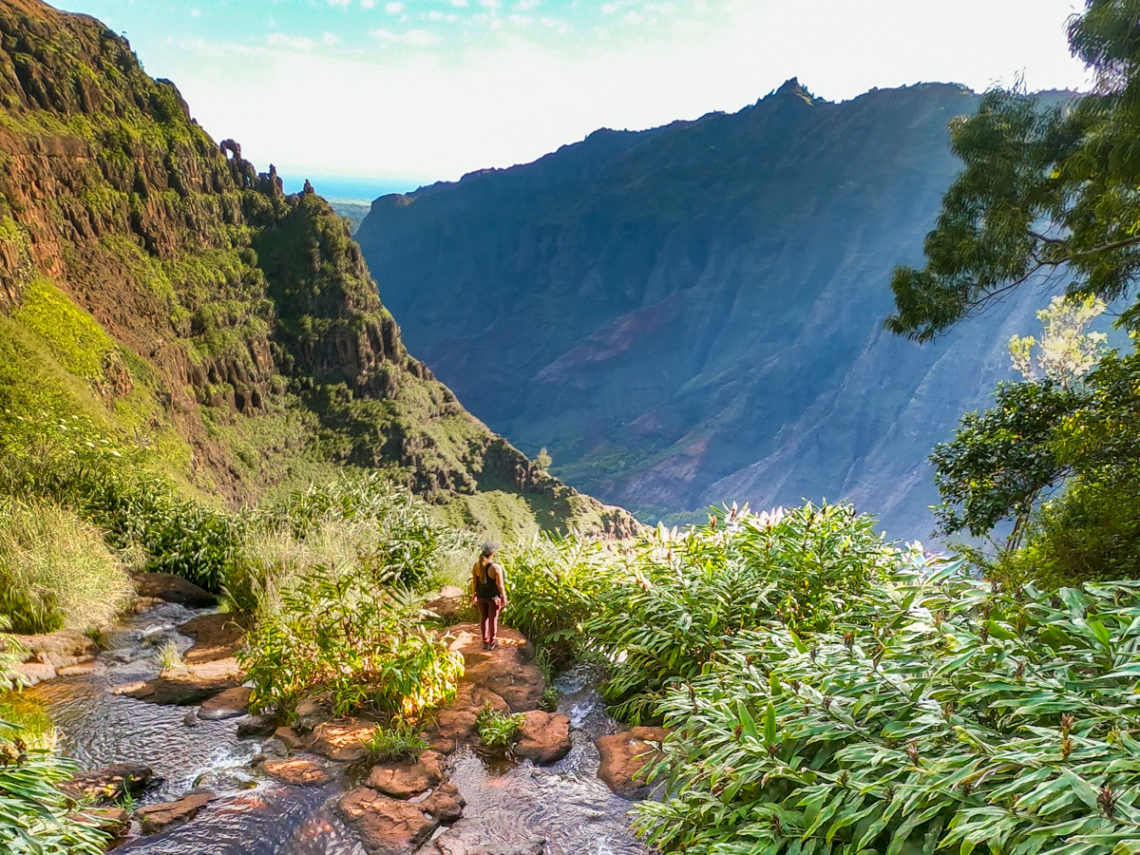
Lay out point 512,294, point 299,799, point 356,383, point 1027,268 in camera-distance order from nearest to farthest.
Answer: point 299,799 → point 1027,268 → point 356,383 → point 512,294

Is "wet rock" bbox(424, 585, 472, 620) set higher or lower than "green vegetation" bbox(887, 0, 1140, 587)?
lower

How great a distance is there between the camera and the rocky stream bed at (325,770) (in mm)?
3387

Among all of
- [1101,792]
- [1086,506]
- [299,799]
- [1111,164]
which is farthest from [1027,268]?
[299,799]

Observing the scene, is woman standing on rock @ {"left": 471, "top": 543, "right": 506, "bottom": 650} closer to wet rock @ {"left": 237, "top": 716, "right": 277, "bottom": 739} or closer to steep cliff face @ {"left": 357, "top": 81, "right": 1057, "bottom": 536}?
wet rock @ {"left": 237, "top": 716, "right": 277, "bottom": 739}

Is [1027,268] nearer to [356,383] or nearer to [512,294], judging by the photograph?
A: [356,383]

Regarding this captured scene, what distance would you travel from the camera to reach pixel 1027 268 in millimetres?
7191

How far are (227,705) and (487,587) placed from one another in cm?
196

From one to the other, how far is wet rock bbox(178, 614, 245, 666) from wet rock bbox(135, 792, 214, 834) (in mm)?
2066

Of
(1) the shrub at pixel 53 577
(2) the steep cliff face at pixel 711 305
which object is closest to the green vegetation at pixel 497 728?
(1) the shrub at pixel 53 577

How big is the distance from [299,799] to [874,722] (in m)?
2.92

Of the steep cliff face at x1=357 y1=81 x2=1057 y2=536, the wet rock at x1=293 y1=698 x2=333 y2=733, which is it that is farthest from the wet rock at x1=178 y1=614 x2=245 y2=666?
the steep cliff face at x1=357 y1=81 x2=1057 y2=536

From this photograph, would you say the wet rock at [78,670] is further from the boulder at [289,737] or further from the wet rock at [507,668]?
the wet rock at [507,668]

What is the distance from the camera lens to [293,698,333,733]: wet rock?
4285mm

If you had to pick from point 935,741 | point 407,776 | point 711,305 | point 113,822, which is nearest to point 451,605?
point 407,776
